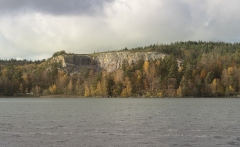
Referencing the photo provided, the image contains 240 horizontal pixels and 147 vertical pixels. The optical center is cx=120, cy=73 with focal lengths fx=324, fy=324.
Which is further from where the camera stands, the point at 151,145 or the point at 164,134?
the point at 164,134

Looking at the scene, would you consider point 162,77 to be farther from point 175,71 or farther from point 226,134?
point 226,134

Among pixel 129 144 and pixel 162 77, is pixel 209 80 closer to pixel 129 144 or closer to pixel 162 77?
pixel 162 77

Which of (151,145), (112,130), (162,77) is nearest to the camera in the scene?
(151,145)

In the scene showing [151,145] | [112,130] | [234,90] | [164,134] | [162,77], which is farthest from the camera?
[162,77]

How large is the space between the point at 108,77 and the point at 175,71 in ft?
128

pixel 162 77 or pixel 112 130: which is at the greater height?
pixel 162 77

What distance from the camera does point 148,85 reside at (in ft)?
595

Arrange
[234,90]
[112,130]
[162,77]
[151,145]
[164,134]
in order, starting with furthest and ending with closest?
[162,77]
[234,90]
[112,130]
[164,134]
[151,145]

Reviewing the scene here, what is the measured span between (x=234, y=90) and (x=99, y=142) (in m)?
146

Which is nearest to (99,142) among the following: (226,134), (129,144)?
(129,144)

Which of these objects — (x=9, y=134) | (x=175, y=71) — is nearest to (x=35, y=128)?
(x=9, y=134)

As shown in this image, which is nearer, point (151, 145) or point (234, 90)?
point (151, 145)

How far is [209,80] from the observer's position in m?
168

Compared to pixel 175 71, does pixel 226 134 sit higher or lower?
lower
